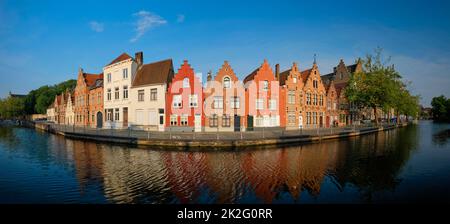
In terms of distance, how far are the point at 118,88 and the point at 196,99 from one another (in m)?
14.0

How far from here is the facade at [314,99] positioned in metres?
40.8

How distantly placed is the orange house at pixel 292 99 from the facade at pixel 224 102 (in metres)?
8.12

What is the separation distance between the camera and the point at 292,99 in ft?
127

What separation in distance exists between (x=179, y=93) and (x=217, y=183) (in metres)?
23.4

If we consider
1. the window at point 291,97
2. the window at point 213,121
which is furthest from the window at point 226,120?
the window at point 291,97

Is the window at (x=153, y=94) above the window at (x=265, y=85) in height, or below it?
below

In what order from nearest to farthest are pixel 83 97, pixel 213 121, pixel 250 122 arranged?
1. pixel 213 121
2. pixel 250 122
3. pixel 83 97

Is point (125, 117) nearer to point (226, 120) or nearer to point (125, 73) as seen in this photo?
point (125, 73)

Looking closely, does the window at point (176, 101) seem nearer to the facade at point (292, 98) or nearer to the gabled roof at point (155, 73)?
the gabled roof at point (155, 73)

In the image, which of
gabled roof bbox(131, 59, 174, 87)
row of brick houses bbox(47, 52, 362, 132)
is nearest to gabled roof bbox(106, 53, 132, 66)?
row of brick houses bbox(47, 52, 362, 132)

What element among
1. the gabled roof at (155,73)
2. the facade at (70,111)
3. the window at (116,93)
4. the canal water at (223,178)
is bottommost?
the canal water at (223,178)

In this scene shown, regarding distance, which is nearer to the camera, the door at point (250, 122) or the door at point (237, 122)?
the door at point (237, 122)

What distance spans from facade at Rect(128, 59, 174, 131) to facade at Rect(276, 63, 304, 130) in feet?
61.9

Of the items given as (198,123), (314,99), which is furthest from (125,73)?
(314,99)
